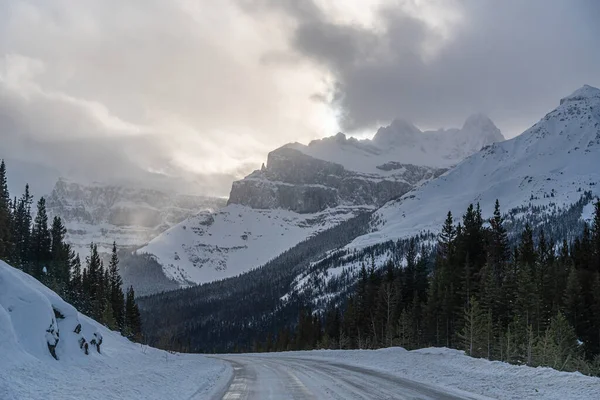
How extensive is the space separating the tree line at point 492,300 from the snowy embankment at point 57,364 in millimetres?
26943

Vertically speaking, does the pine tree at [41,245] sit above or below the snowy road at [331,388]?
above

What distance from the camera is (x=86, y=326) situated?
2727 cm

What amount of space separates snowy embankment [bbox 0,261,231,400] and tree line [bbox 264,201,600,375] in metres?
26.9

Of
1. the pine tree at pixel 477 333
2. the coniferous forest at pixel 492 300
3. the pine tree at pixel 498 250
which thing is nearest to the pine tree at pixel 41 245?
the coniferous forest at pixel 492 300

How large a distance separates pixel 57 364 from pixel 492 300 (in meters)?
44.9

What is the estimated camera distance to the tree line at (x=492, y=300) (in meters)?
46.2

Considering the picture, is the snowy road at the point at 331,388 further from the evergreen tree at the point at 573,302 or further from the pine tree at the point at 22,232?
the pine tree at the point at 22,232

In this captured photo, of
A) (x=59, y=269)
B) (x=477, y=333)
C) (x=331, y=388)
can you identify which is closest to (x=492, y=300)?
(x=477, y=333)

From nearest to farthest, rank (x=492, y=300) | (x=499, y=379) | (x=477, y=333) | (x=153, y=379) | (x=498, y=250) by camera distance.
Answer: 1. (x=499, y=379)
2. (x=153, y=379)
3. (x=477, y=333)
4. (x=492, y=300)
5. (x=498, y=250)

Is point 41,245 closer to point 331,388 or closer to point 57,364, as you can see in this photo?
point 57,364

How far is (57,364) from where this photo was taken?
64.6 ft

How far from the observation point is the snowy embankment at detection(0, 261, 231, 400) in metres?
15.2

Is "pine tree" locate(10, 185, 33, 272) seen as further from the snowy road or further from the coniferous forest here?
the snowy road

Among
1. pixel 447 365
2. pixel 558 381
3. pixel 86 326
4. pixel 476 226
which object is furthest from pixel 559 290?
pixel 86 326
